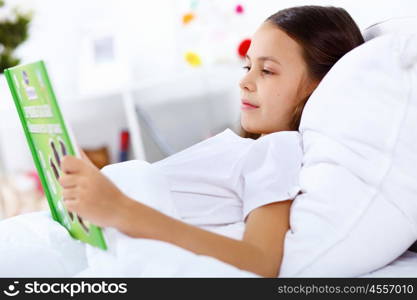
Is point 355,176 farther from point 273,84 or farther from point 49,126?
point 49,126

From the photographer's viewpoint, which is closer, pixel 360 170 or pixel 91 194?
pixel 91 194

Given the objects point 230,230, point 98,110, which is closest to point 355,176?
point 230,230

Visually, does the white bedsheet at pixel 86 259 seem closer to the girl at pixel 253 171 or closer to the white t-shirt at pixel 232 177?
the girl at pixel 253 171

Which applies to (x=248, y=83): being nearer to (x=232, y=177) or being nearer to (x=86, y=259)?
(x=232, y=177)

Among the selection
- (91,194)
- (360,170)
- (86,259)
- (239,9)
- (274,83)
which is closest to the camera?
(91,194)

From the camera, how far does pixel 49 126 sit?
0.78 m

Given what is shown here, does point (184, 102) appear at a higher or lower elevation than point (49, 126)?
lower

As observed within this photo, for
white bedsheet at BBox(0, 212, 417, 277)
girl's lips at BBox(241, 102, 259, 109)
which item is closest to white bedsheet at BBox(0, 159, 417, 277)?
white bedsheet at BBox(0, 212, 417, 277)

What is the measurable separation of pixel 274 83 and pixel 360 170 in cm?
30

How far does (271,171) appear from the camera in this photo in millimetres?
836

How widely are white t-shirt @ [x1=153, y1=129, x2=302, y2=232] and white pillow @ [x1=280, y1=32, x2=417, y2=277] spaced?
3 cm

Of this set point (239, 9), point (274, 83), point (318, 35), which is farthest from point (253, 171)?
point (239, 9)

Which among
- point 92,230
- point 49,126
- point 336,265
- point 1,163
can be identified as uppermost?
point 49,126

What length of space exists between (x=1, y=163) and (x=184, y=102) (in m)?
0.99
